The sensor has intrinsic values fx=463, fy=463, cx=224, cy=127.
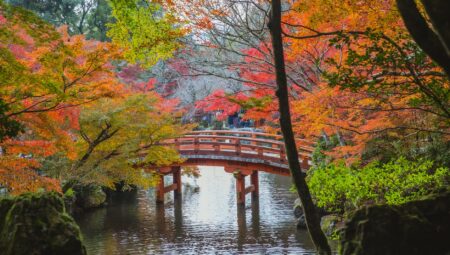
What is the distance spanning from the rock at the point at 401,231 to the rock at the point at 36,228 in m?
3.97

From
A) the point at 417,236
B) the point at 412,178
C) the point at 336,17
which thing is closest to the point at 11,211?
the point at 417,236

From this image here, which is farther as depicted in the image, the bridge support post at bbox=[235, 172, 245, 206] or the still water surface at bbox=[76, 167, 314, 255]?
the bridge support post at bbox=[235, 172, 245, 206]

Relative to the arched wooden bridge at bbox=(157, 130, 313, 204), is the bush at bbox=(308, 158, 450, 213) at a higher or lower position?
lower

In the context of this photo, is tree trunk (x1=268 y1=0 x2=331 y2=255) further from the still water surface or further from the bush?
the still water surface

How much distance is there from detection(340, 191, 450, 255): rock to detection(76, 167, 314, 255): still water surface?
7150 millimetres

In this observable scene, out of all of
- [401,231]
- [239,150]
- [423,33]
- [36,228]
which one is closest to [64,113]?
[36,228]

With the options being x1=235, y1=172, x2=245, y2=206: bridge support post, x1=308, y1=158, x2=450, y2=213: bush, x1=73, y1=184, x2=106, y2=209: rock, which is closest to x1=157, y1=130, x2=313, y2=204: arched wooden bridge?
x1=235, y1=172, x2=245, y2=206: bridge support post

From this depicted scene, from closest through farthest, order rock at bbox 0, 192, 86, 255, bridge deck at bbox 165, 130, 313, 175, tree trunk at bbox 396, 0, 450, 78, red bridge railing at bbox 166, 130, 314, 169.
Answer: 1. tree trunk at bbox 396, 0, 450, 78
2. rock at bbox 0, 192, 86, 255
3. red bridge railing at bbox 166, 130, 314, 169
4. bridge deck at bbox 165, 130, 313, 175

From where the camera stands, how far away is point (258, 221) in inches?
632

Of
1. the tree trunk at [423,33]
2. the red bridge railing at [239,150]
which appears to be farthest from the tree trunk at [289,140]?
the red bridge railing at [239,150]

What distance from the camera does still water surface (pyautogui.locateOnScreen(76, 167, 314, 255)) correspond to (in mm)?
13086

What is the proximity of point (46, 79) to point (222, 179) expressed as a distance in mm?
18928

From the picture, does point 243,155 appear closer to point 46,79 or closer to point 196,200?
point 196,200

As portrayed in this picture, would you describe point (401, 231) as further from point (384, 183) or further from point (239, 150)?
point (239, 150)
